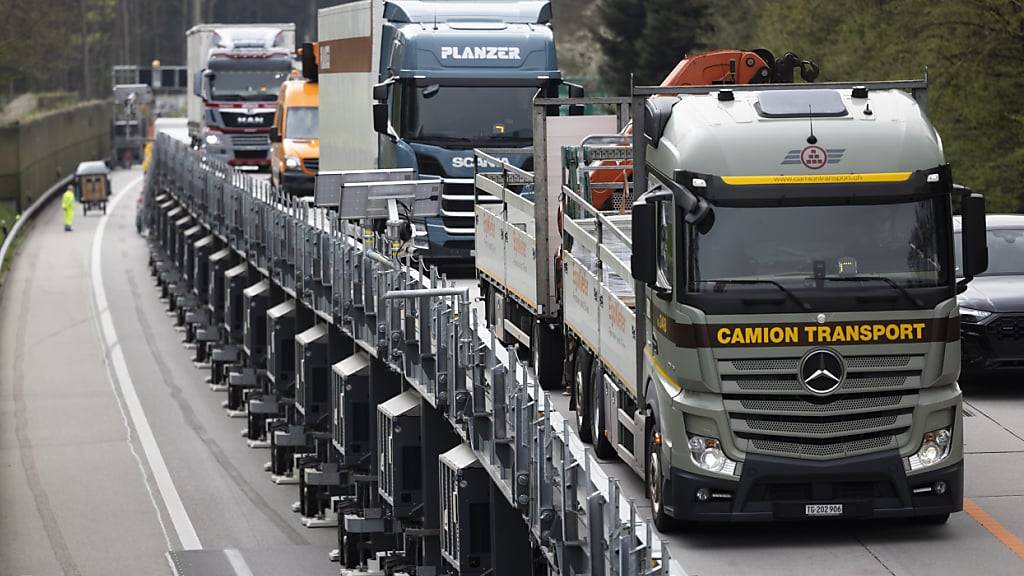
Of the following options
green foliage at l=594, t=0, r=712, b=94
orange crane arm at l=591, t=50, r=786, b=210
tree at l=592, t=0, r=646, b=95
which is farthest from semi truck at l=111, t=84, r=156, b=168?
orange crane arm at l=591, t=50, r=786, b=210

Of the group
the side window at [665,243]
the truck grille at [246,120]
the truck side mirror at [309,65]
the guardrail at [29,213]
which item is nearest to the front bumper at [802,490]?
the side window at [665,243]

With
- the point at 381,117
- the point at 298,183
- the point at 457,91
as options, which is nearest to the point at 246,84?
the point at 298,183

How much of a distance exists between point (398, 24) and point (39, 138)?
61.5 m

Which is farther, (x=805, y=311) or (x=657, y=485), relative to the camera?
(x=657, y=485)

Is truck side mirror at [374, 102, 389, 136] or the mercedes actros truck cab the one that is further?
truck side mirror at [374, 102, 389, 136]

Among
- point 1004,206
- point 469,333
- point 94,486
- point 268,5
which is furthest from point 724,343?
point 268,5

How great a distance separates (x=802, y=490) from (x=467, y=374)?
5313 mm

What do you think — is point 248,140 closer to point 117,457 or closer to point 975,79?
point 117,457

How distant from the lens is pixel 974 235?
44.1 feet

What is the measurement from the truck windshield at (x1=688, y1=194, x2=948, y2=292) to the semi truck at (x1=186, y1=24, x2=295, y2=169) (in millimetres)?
43104

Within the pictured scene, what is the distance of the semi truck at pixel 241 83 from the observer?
55.7m

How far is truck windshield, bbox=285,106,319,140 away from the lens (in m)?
45.6

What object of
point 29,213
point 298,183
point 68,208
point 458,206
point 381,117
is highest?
point 381,117

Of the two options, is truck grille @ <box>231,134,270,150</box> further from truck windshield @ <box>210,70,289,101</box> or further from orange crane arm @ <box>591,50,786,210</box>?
orange crane arm @ <box>591,50,786,210</box>
